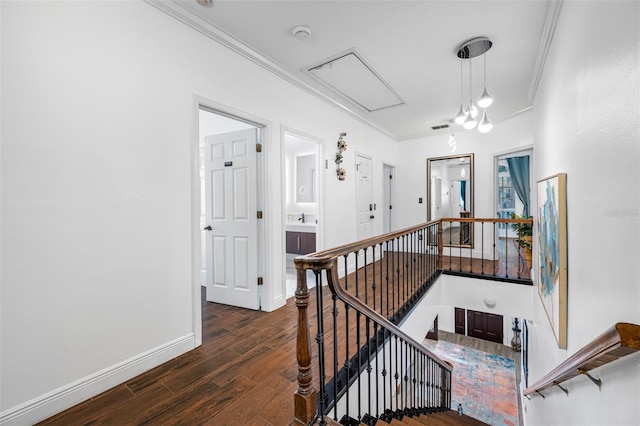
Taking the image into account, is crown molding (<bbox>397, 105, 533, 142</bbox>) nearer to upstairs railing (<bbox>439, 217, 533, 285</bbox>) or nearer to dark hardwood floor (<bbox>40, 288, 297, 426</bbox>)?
upstairs railing (<bbox>439, 217, 533, 285</bbox>)

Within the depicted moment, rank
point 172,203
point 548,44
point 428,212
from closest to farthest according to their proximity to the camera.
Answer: point 172,203
point 548,44
point 428,212

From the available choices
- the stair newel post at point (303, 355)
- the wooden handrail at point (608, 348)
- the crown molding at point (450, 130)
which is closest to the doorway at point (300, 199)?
the crown molding at point (450, 130)

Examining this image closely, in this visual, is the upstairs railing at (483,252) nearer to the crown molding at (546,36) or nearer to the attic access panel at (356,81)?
the crown molding at (546,36)

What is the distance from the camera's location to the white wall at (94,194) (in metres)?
1.51

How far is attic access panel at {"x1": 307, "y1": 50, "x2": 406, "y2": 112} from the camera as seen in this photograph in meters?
3.12

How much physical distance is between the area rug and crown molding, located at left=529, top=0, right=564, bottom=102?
19.3 feet

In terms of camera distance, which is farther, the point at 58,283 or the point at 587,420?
the point at 58,283

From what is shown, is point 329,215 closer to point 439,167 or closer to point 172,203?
point 172,203

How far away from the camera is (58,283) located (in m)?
1.65

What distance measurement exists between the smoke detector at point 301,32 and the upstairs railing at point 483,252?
10.5 ft

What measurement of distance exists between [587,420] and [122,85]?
332 centimetres

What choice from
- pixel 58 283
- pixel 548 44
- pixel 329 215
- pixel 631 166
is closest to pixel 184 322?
pixel 58 283

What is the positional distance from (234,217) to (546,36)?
11.7 feet

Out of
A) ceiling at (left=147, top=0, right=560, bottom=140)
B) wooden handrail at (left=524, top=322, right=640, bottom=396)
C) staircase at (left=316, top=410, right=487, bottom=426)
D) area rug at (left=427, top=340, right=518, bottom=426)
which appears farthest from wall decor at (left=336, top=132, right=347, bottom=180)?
area rug at (left=427, top=340, right=518, bottom=426)
